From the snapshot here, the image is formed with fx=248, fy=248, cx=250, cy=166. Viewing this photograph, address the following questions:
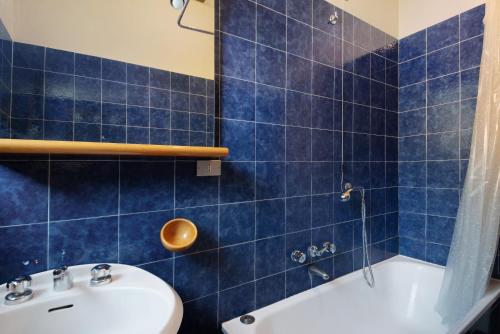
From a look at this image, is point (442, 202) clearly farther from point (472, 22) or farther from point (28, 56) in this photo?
point (28, 56)

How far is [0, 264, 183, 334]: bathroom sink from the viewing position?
2.43 feet

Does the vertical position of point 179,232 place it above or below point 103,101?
below

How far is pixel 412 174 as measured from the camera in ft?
6.64

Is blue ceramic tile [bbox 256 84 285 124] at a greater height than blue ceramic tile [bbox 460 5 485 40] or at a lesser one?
lesser

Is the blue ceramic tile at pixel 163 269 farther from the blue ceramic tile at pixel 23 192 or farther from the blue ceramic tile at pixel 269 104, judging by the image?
the blue ceramic tile at pixel 269 104

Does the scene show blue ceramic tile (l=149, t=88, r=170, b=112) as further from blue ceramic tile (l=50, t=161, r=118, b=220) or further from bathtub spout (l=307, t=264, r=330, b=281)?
bathtub spout (l=307, t=264, r=330, b=281)

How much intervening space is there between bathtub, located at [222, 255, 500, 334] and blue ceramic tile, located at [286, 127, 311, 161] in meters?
0.83

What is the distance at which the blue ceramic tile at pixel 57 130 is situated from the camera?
2.76ft

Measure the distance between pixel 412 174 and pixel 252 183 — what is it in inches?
58.6

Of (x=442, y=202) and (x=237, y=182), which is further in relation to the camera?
(x=442, y=202)

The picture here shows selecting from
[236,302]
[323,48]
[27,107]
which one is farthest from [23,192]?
[323,48]

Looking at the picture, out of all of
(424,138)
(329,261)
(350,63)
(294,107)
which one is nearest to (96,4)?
(294,107)

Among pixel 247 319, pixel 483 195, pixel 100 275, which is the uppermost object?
pixel 483 195

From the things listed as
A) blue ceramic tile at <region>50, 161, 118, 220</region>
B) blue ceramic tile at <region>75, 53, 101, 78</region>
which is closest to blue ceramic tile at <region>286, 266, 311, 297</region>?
blue ceramic tile at <region>50, 161, 118, 220</region>
